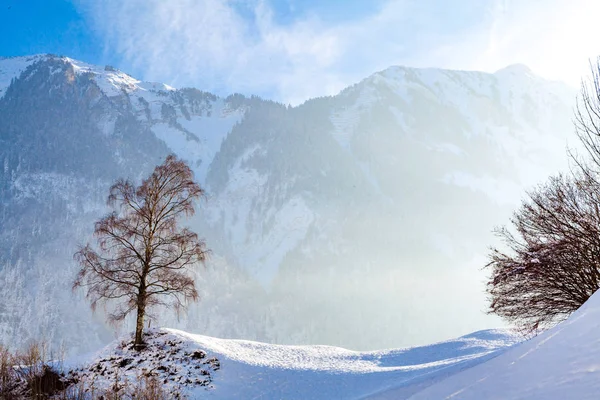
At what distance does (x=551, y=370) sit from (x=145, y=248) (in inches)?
665

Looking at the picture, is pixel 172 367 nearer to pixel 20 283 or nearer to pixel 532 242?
pixel 532 242

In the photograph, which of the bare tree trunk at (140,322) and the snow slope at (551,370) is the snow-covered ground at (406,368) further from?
the bare tree trunk at (140,322)

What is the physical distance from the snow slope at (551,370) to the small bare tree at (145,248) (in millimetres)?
13606

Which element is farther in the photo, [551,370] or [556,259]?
[556,259]

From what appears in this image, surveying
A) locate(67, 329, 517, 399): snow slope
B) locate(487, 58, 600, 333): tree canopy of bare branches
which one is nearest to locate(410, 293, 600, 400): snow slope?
locate(67, 329, 517, 399): snow slope

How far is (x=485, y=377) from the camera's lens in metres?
6.36

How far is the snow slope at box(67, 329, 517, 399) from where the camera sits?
47.9 ft

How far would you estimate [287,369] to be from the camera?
17.4m

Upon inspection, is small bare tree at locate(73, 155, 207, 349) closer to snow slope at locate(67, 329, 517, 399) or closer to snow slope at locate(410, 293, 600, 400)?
snow slope at locate(67, 329, 517, 399)

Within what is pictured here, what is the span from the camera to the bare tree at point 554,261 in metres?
15.3

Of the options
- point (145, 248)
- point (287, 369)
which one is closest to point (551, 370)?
point (287, 369)

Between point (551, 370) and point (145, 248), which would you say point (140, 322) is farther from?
point (551, 370)

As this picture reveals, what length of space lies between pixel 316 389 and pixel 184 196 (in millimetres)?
10862

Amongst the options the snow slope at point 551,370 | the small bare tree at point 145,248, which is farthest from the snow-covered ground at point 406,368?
the small bare tree at point 145,248
